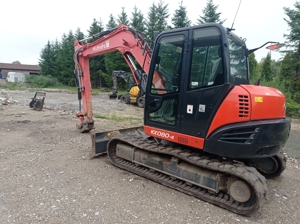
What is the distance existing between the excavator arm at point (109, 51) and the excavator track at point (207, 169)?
167cm

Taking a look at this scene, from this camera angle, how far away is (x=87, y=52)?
6.62 m

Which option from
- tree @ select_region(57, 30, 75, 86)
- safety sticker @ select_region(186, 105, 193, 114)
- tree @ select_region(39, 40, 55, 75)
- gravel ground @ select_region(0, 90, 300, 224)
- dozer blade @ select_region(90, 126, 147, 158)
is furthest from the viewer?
tree @ select_region(39, 40, 55, 75)

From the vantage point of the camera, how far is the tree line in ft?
62.7

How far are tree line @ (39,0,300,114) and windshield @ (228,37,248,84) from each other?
1.86 m

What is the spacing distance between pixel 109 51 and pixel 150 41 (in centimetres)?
164

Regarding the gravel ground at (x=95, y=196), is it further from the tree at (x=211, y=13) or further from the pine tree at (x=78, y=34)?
the pine tree at (x=78, y=34)

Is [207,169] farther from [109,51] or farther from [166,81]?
[109,51]

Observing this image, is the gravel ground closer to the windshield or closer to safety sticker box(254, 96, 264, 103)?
safety sticker box(254, 96, 264, 103)

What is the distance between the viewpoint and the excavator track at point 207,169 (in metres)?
3.10

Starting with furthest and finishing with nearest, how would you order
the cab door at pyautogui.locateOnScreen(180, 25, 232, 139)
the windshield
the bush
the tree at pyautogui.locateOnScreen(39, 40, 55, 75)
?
the tree at pyautogui.locateOnScreen(39, 40, 55, 75)
the bush
the windshield
the cab door at pyautogui.locateOnScreen(180, 25, 232, 139)

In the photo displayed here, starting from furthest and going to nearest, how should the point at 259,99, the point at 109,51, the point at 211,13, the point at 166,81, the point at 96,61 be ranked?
the point at 96,61 < the point at 211,13 < the point at 109,51 < the point at 166,81 < the point at 259,99

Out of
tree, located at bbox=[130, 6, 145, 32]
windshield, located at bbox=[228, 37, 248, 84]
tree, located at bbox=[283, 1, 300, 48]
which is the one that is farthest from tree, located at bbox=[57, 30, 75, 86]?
windshield, located at bbox=[228, 37, 248, 84]

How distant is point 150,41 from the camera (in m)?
4.82

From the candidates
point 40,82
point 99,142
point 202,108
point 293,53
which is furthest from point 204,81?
point 40,82
